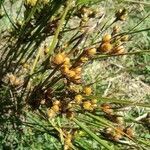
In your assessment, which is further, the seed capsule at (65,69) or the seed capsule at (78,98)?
the seed capsule at (78,98)

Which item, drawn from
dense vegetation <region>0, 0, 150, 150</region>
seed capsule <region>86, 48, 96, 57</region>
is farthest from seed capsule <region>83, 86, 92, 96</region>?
seed capsule <region>86, 48, 96, 57</region>

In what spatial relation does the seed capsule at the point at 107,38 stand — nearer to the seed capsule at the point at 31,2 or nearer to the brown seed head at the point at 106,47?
the brown seed head at the point at 106,47

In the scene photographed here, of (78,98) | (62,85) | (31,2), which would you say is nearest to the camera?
(78,98)

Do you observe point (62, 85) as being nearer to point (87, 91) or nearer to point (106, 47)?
point (87, 91)

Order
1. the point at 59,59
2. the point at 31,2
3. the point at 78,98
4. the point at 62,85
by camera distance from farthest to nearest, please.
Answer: the point at 62,85 < the point at 31,2 < the point at 78,98 < the point at 59,59

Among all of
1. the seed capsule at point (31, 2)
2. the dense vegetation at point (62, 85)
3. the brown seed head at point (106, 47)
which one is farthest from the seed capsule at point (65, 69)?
the seed capsule at point (31, 2)

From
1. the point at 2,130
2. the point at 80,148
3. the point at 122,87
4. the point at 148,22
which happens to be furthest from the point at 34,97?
the point at 148,22

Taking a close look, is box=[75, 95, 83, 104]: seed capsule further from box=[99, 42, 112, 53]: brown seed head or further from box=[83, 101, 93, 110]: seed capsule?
box=[99, 42, 112, 53]: brown seed head

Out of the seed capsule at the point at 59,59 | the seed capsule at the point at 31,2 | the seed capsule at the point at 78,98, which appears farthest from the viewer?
the seed capsule at the point at 31,2

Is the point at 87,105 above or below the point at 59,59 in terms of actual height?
below

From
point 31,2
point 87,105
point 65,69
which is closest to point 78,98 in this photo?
point 87,105

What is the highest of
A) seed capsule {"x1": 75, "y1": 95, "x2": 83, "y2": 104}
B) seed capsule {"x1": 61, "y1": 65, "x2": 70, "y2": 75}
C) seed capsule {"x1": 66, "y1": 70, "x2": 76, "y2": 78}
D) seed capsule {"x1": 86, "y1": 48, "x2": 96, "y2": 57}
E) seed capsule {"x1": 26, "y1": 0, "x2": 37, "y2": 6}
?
seed capsule {"x1": 26, "y1": 0, "x2": 37, "y2": 6}

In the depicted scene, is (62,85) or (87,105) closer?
(87,105)
